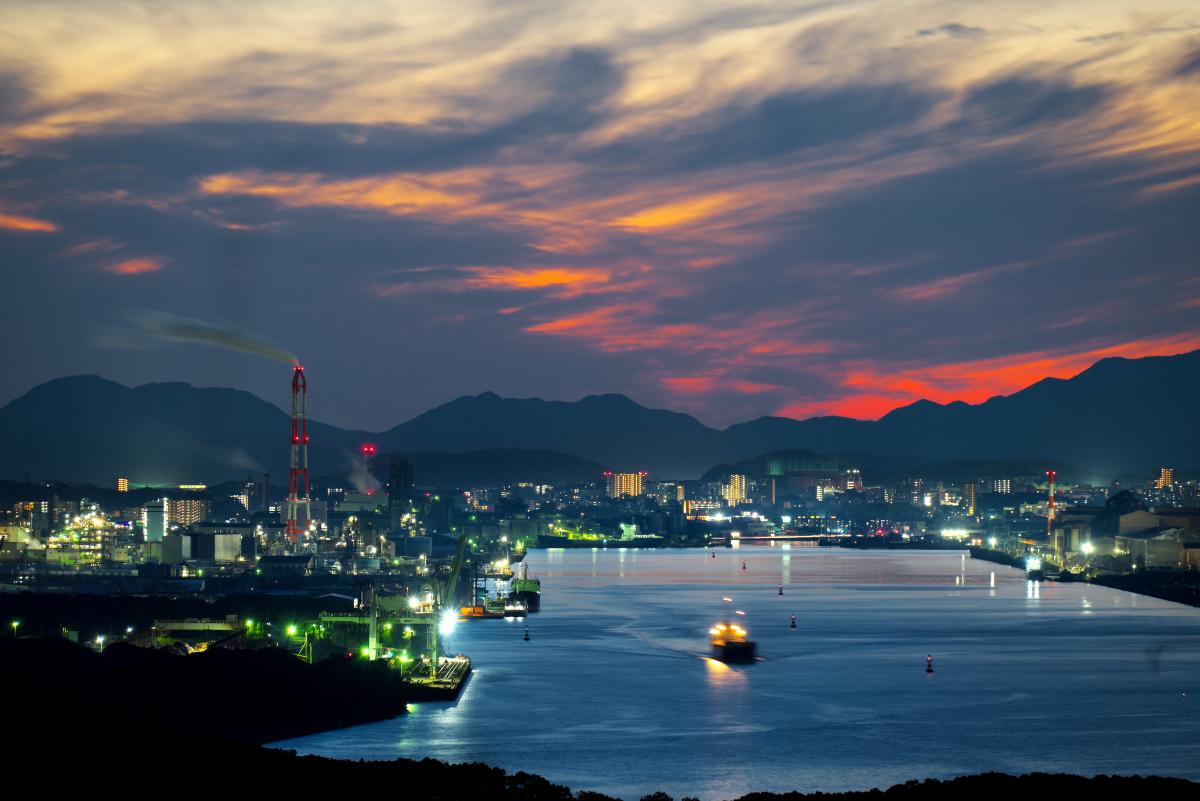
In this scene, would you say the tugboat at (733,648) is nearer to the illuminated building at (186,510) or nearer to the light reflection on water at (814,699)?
the light reflection on water at (814,699)

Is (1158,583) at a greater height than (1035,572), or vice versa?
(1158,583)

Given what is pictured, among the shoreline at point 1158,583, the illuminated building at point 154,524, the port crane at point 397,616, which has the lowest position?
the shoreline at point 1158,583

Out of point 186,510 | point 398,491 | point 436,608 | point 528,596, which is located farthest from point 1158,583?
point 186,510

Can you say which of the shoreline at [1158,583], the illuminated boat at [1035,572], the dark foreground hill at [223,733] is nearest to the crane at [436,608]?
the dark foreground hill at [223,733]

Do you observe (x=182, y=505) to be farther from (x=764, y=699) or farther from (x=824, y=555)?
(x=764, y=699)

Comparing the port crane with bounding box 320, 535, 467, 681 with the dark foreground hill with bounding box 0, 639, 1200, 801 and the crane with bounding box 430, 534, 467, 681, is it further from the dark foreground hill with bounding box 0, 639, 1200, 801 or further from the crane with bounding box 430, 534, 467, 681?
the dark foreground hill with bounding box 0, 639, 1200, 801

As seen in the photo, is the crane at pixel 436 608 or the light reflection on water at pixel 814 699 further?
the crane at pixel 436 608

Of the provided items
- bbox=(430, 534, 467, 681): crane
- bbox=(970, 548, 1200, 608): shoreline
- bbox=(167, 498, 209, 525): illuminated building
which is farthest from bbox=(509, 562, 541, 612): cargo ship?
bbox=(167, 498, 209, 525): illuminated building

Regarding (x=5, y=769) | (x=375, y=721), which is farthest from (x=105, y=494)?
(x=5, y=769)

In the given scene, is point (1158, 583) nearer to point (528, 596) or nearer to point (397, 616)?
point (528, 596)
